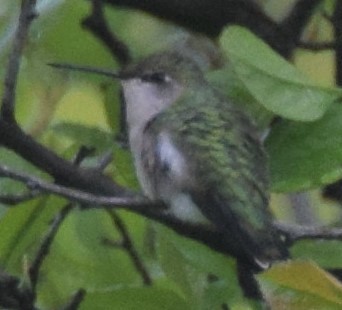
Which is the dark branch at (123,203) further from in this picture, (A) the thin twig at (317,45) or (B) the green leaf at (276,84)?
(A) the thin twig at (317,45)

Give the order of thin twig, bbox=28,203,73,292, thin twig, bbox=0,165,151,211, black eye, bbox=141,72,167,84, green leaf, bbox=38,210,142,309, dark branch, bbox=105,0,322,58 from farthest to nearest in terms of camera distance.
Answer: black eye, bbox=141,72,167,84
dark branch, bbox=105,0,322,58
green leaf, bbox=38,210,142,309
thin twig, bbox=28,203,73,292
thin twig, bbox=0,165,151,211

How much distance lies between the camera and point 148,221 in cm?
139

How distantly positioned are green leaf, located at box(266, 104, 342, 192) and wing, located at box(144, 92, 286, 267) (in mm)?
80

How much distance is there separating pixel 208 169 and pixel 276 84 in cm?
33

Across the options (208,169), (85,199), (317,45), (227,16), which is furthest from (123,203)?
(227,16)

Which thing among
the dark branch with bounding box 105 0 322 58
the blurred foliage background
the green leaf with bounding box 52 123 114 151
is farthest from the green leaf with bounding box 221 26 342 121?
the dark branch with bounding box 105 0 322 58

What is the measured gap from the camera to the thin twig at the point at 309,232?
118cm

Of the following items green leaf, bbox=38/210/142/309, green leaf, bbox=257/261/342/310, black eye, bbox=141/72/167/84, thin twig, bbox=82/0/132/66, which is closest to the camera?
green leaf, bbox=257/261/342/310

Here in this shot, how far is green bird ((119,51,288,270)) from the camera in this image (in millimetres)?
1306

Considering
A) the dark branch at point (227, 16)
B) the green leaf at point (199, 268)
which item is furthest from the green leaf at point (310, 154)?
the dark branch at point (227, 16)

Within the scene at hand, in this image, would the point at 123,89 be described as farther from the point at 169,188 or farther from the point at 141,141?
the point at 169,188

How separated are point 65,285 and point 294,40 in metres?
0.52

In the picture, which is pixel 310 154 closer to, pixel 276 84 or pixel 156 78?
pixel 276 84

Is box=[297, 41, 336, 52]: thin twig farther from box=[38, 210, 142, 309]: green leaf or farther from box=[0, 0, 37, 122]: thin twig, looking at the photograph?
box=[0, 0, 37, 122]: thin twig
